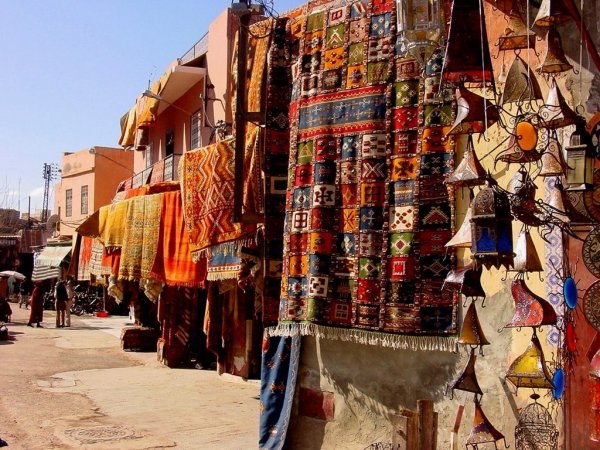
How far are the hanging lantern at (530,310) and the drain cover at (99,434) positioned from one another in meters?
4.96

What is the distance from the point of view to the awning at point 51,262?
1104 inches

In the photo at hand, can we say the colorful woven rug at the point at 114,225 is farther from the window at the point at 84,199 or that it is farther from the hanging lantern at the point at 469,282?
the window at the point at 84,199

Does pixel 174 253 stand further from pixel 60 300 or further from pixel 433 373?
pixel 60 300

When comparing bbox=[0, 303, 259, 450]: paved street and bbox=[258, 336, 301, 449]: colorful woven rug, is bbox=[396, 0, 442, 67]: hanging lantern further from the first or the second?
bbox=[0, 303, 259, 450]: paved street

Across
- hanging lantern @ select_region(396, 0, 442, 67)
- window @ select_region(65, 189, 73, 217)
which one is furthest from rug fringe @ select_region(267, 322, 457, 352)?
window @ select_region(65, 189, 73, 217)

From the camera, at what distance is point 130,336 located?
15.3 meters

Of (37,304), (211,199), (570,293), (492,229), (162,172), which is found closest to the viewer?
(492,229)

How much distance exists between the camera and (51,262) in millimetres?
28516

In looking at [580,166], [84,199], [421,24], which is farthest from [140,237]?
[84,199]

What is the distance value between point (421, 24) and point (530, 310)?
1.82 metres

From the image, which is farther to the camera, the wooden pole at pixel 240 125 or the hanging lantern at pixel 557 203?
the wooden pole at pixel 240 125

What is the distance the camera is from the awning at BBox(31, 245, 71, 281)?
1104 inches

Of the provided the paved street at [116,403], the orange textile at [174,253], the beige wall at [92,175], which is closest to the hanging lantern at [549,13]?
the paved street at [116,403]

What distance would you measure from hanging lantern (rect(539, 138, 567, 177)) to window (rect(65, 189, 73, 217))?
1194 inches
